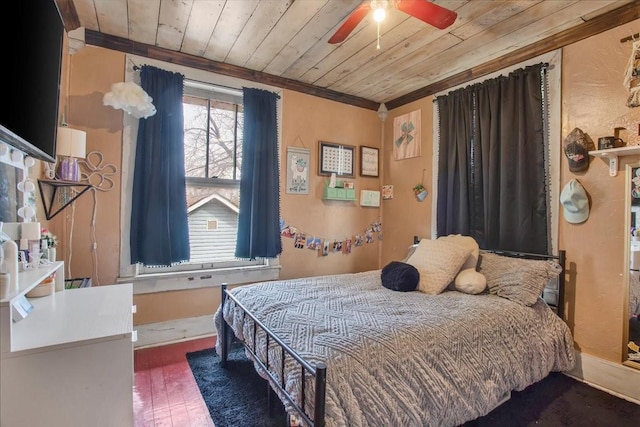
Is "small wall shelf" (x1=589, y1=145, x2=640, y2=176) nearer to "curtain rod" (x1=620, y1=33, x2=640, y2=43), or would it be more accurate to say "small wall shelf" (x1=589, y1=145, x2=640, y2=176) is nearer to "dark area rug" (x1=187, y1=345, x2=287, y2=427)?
"curtain rod" (x1=620, y1=33, x2=640, y2=43)

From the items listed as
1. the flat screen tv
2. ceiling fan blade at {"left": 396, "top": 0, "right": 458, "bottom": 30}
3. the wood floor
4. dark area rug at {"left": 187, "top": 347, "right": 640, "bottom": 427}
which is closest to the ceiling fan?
ceiling fan blade at {"left": 396, "top": 0, "right": 458, "bottom": 30}

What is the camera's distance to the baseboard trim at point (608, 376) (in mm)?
2068

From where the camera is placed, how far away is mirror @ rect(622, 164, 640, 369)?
6.83ft

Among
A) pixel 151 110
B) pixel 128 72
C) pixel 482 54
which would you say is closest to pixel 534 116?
pixel 482 54

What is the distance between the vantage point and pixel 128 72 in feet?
8.52

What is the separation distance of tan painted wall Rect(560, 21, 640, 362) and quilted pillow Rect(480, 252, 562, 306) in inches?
9.8

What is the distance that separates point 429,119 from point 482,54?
807 mm

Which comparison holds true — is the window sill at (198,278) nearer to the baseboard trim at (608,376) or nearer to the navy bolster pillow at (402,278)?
the navy bolster pillow at (402,278)

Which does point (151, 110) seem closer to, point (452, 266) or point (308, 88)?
point (308, 88)

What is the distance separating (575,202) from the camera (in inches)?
89.7

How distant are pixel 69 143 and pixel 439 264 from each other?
8.72 feet

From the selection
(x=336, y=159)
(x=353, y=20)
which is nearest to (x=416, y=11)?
(x=353, y=20)

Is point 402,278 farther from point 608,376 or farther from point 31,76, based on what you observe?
point 31,76

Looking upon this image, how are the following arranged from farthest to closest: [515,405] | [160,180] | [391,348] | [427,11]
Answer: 1. [160,180]
2. [515,405]
3. [427,11]
4. [391,348]
